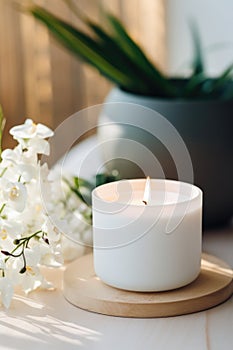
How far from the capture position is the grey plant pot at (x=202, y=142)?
1021 mm

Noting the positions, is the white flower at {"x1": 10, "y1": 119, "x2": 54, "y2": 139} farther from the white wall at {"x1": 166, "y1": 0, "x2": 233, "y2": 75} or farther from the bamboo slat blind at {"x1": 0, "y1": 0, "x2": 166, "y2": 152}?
the bamboo slat blind at {"x1": 0, "y1": 0, "x2": 166, "y2": 152}

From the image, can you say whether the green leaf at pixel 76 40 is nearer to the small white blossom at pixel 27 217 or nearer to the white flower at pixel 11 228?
the small white blossom at pixel 27 217

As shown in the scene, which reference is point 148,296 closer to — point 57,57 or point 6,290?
point 6,290

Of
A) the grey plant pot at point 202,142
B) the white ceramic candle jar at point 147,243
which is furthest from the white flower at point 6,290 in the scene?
the grey plant pot at point 202,142

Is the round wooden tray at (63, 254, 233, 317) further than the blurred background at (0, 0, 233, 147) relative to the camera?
No

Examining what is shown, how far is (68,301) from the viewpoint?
84 cm

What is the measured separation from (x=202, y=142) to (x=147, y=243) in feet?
0.86

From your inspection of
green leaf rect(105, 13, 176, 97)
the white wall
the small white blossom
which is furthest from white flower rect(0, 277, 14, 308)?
the white wall

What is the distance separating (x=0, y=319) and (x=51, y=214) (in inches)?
5.4

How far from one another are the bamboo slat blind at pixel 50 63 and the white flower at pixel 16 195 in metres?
1.77

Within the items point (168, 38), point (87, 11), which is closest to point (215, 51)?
point (168, 38)

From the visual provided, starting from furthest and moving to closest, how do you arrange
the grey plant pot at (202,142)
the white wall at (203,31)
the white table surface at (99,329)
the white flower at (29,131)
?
the white wall at (203,31) < the grey plant pot at (202,142) < the white flower at (29,131) < the white table surface at (99,329)

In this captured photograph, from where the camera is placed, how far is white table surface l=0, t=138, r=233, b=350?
0.74 meters

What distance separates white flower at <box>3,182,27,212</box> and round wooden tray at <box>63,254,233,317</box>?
117mm
